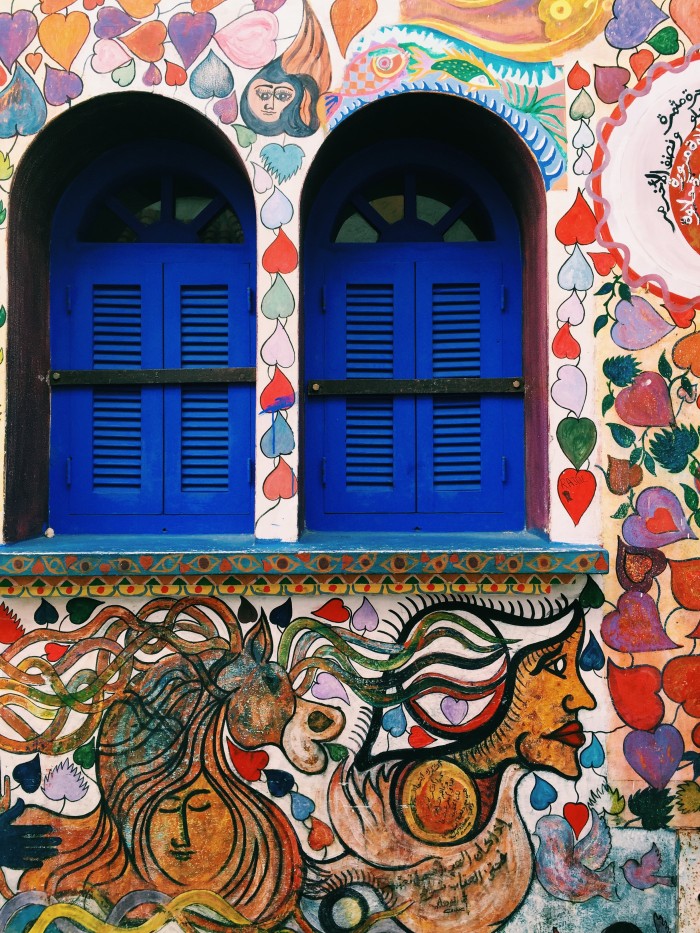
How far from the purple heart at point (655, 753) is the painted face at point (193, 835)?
1719 millimetres

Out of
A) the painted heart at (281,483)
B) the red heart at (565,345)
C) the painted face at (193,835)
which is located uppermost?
the red heart at (565,345)

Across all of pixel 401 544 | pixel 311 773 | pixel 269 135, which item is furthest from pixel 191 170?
pixel 311 773

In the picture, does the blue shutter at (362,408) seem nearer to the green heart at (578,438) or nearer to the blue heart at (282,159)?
the blue heart at (282,159)

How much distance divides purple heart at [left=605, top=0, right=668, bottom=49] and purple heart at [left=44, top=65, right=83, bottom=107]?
2285mm

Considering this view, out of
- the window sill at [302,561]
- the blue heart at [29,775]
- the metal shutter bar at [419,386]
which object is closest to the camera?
the window sill at [302,561]

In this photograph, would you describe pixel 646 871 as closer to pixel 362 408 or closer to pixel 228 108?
pixel 362 408

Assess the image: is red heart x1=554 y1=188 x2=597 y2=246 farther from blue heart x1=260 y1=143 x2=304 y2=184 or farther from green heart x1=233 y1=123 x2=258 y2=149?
green heart x1=233 y1=123 x2=258 y2=149

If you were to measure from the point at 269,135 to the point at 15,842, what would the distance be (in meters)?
3.19

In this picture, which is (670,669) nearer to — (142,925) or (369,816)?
(369,816)

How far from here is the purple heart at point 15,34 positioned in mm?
3250

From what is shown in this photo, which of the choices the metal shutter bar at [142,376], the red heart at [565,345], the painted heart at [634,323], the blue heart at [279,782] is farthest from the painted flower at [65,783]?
the painted heart at [634,323]

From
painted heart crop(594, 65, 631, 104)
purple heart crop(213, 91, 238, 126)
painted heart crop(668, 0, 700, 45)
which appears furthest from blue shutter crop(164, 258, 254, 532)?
painted heart crop(668, 0, 700, 45)

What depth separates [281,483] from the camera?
326 centimetres

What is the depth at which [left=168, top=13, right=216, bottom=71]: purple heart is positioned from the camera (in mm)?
3234
